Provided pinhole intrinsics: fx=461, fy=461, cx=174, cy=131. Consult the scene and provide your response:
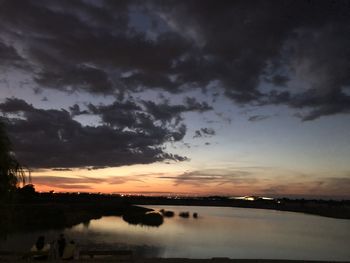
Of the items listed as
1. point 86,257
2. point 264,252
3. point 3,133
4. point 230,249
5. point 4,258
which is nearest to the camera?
point 3,133

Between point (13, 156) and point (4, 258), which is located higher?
point (13, 156)

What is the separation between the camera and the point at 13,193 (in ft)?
58.2

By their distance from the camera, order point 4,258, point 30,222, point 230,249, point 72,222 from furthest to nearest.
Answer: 1. point 72,222
2. point 30,222
3. point 230,249
4. point 4,258

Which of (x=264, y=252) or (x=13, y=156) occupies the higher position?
(x=13, y=156)

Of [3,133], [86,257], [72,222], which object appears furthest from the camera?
[72,222]

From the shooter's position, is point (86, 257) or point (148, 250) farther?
point (148, 250)

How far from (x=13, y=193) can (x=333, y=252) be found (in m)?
40.5

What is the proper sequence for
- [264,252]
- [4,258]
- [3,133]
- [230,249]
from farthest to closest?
[230,249] → [264,252] → [4,258] → [3,133]

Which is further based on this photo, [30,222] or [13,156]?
[30,222]

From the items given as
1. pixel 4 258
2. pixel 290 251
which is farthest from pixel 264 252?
pixel 4 258

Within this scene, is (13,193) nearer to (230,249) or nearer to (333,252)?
(230,249)

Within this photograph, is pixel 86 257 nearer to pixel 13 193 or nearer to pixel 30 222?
pixel 13 193

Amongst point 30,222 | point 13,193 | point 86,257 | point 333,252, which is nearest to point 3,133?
point 13,193

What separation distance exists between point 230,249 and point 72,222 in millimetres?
43302
